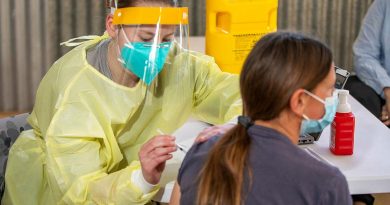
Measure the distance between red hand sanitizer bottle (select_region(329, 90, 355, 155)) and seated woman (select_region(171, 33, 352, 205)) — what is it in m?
0.44

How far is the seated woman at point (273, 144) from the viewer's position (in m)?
1.04

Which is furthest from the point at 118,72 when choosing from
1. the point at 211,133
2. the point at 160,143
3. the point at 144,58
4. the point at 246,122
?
the point at 246,122

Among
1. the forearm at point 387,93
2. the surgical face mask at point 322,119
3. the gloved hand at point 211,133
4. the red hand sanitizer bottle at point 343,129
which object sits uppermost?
the surgical face mask at point 322,119

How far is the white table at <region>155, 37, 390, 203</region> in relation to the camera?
4.70ft

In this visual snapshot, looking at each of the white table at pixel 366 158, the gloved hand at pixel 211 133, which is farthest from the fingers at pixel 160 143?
the white table at pixel 366 158

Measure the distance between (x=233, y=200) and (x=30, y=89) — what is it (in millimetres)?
3036

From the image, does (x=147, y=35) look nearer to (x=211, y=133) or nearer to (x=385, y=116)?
(x=211, y=133)

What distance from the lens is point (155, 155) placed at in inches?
52.3

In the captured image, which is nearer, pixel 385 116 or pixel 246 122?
pixel 246 122

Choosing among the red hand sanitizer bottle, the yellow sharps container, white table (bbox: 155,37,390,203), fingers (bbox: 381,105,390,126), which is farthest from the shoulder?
fingers (bbox: 381,105,390,126)

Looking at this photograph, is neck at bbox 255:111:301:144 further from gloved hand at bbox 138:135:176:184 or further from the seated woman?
gloved hand at bbox 138:135:176:184

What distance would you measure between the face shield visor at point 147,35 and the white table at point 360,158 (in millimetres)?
251

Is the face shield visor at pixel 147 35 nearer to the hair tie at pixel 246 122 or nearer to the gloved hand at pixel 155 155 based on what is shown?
the gloved hand at pixel 155 155

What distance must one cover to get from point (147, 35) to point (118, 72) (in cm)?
15
